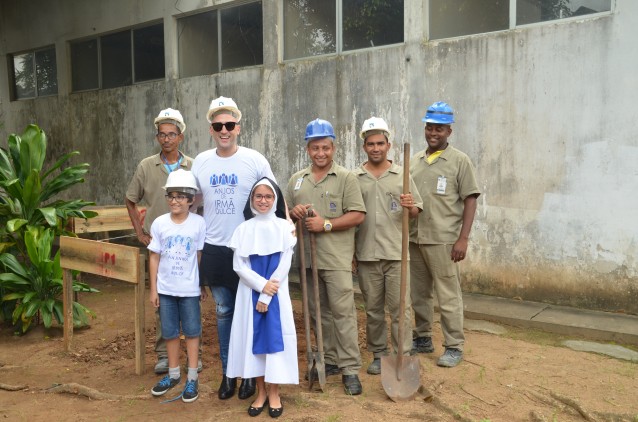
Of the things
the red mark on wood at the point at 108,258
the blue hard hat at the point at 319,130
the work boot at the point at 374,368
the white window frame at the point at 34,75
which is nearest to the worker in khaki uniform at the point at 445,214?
the work boot at the point at 374,368

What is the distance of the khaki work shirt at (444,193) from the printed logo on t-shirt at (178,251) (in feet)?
6.00

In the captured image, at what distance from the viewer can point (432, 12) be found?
6.96 metres

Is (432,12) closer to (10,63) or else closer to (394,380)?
(394,380)

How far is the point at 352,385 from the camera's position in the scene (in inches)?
164

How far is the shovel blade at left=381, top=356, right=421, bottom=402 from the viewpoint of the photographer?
4.07m

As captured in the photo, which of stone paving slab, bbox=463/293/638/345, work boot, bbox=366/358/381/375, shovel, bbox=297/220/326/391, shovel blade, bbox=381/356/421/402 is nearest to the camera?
shovel blade, bbox=381/356/421/402

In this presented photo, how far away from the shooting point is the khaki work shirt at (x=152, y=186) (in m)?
4.79

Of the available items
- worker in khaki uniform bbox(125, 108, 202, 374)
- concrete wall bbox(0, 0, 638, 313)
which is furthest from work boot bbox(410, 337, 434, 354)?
concrete wall bbox(0, 0, 638, 313)

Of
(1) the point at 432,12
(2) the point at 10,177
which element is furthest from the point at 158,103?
(1) the point at 432,12

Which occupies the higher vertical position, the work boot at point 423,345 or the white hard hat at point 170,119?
the white hard hat at point 170,119

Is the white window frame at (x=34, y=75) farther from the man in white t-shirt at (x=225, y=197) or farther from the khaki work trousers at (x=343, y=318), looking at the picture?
the khaki work trousers at (x=343, y=318)

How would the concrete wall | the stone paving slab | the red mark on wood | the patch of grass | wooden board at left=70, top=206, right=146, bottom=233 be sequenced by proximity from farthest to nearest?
wooden board at left=70, top=206, right=146, bottom=233 < the concrete wall < the stone paving slab < the red mark on wood < the patch of grass

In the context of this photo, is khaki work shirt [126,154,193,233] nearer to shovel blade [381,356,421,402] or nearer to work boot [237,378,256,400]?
work boot [237,378,256,400]

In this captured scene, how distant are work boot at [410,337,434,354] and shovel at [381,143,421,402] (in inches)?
31.4
